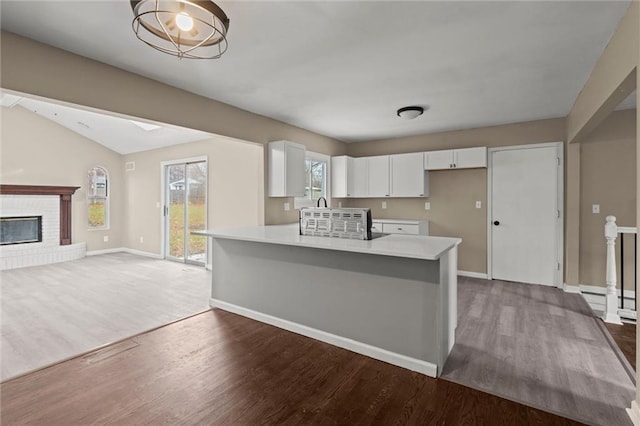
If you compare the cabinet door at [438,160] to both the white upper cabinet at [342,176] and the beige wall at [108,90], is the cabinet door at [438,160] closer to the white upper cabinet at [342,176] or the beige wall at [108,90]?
the white upper cabinet at [342,176]

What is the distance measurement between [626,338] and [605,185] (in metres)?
2.10

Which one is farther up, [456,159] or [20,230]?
[456,159]

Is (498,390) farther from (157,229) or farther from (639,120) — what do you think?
(157,229)

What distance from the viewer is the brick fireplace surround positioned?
591 cm

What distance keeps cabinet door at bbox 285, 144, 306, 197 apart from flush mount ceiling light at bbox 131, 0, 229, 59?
212 cm

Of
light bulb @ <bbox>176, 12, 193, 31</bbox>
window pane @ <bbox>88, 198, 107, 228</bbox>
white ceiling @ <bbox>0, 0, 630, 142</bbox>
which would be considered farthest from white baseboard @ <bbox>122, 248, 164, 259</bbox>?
light bulb @ <bbox>176, 12, 193, 31</bbox>

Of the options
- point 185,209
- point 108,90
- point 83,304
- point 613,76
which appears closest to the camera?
point 613,76

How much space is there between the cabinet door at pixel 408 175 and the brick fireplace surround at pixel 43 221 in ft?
22.0

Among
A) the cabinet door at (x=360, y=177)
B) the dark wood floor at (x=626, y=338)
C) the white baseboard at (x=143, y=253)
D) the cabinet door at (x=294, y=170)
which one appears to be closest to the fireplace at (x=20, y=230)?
the white baseboard at (x=143, y=253)

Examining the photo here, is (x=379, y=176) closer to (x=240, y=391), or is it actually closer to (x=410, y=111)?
(x=410, y=111)

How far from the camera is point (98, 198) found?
7348 mm

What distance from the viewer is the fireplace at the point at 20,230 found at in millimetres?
6004

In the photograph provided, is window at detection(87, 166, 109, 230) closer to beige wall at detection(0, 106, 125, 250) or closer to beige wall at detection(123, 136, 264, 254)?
beige wall at detection(0, 106, 125, 250)

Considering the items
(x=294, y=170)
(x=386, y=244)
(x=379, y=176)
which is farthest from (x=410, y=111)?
(x=386, y=244)
